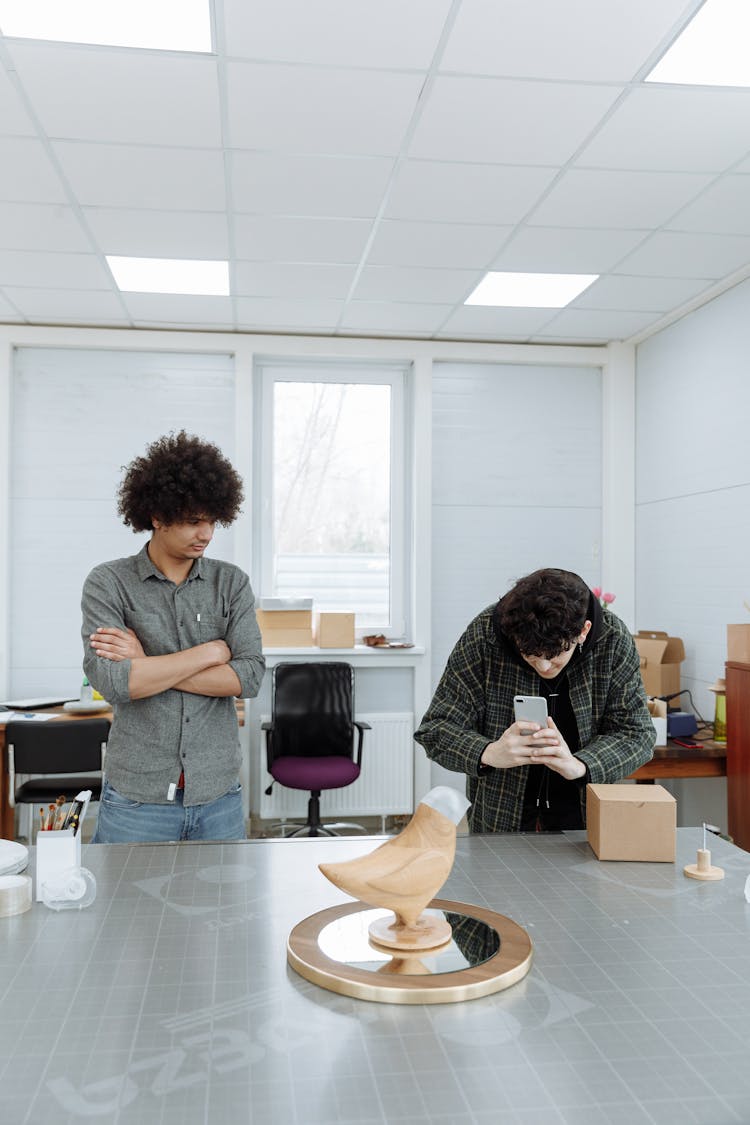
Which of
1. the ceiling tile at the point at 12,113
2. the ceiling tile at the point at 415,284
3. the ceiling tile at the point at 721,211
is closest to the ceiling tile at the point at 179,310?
the ceiling tile at the point at 415,284

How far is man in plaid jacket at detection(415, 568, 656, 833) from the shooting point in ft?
6.71

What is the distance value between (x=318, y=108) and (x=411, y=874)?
7.93 ft

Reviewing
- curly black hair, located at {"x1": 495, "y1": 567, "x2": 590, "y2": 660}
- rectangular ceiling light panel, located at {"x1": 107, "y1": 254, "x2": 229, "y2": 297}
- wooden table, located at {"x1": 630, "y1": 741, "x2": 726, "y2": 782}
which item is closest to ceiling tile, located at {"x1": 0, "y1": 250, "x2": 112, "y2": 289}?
rectangular ceiling light panel, located at {"x1": 107, "y1": 254, "x2": 229, "y2": 297}

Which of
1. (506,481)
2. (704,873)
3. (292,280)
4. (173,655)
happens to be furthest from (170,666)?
(506,481)

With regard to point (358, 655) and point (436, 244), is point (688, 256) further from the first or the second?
point (358, 655)

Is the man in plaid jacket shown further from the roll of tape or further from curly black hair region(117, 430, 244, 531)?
the roll of tape

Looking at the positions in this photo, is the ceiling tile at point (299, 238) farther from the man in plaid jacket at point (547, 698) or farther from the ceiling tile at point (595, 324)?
the man in plaid jacket at point (547, 698)

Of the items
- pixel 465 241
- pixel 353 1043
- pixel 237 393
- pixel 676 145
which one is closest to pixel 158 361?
pixel 237 393

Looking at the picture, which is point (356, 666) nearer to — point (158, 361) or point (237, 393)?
point (237, 393)

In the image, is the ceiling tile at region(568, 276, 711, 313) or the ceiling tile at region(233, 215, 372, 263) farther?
the ceiling tile at region(568, 276, 711, 313)

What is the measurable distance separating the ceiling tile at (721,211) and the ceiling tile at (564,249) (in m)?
0.20

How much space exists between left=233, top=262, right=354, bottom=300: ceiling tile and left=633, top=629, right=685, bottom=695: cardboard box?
7.62 ft

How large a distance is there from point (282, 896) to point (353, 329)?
4133 mm

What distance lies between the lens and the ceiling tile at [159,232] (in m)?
3.65
